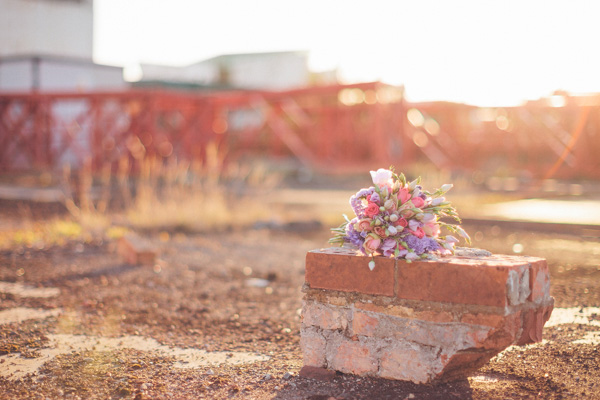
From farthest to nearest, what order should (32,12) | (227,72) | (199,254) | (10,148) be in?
(227,72) → (32,12) → (10,148) → (199,254)

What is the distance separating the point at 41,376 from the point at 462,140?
16647 mm

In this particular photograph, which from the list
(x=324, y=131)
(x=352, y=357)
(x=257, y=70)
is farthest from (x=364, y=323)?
(x=257, y=70)

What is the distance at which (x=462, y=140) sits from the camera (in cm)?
1819

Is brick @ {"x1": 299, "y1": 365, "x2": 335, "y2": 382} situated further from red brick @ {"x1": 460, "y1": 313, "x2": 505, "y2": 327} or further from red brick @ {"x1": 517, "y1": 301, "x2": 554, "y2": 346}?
red brick @ {"x1": 517, "y1": 301, "x2": 554, "y2": 346}

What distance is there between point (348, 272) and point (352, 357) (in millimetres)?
400

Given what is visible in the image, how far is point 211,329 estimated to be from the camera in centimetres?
379

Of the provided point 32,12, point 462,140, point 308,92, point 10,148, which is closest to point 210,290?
point 308,92

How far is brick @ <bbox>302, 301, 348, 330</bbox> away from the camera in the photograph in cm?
286

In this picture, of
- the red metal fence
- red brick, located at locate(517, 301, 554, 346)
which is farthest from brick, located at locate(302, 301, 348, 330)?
the red metal fence

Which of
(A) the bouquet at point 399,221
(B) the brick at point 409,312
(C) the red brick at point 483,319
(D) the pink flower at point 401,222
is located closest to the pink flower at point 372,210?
(A) the bouquet at point 399,221

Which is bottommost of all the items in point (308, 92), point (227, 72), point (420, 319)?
point (420, 319)

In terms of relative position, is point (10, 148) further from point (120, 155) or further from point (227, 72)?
point (227, 72)

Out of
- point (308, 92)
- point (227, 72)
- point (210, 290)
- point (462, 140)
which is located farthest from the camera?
point (227, 72)

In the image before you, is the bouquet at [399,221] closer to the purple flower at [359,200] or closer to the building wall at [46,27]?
the purple flower at [359,200]
